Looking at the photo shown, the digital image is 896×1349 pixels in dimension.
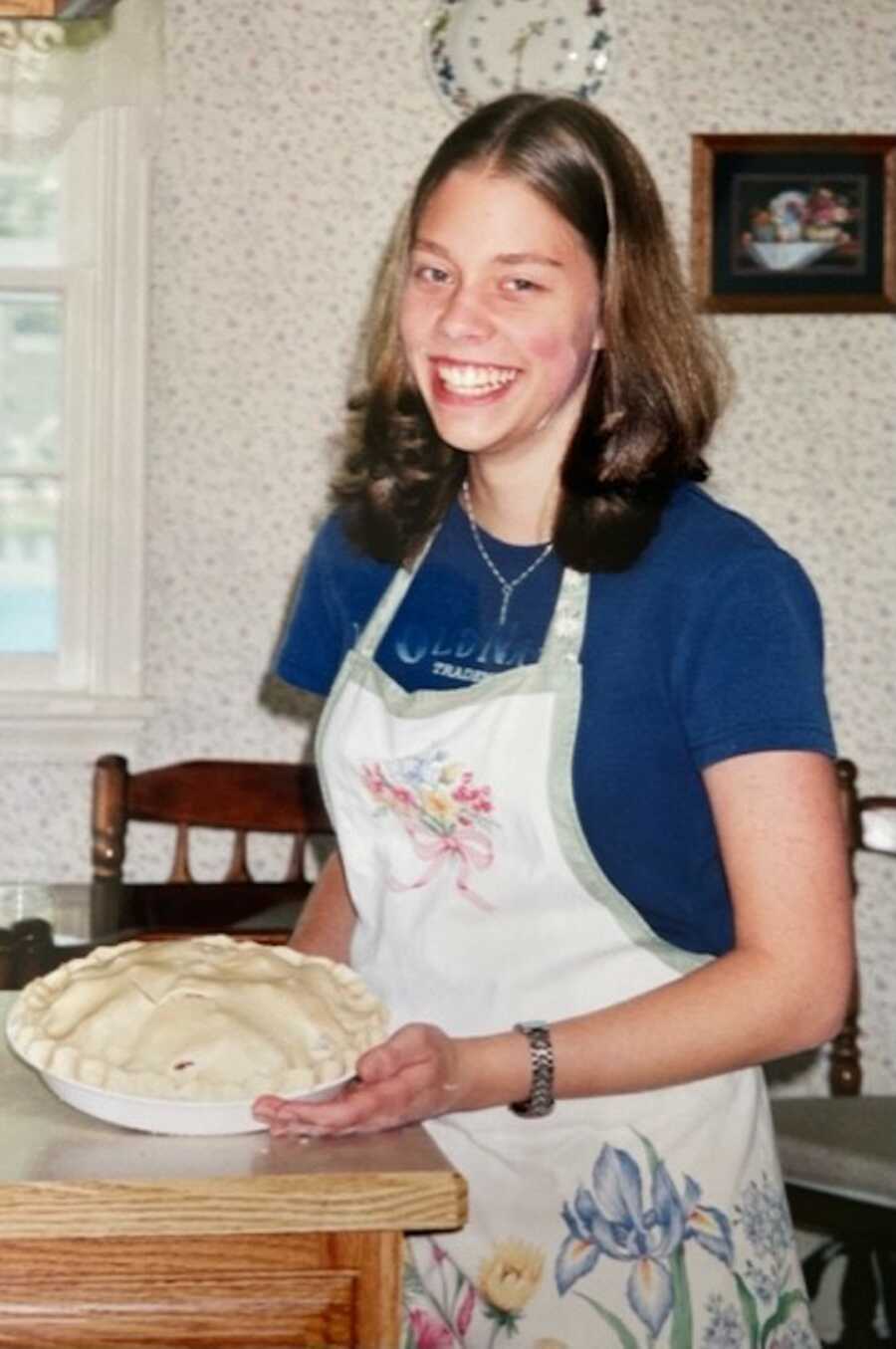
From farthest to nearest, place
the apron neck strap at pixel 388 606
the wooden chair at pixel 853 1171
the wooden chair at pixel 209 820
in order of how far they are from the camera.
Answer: the wooden chair at pixel 209 820
the wooden chair at pixel 853 1171
the apron neck strap at pixel 388 606

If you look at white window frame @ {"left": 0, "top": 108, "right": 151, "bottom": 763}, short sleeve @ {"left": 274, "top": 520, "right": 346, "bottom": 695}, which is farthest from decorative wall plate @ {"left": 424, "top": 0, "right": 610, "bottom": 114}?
short sleeve @ {"left": 274, "top": 520, "right": 346, "bottom": 695}

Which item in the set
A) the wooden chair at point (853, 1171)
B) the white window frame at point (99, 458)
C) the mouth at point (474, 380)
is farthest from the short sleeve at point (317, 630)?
the white window frame at point (99, 458)

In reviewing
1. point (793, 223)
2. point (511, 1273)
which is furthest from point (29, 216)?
point (511, 1273)

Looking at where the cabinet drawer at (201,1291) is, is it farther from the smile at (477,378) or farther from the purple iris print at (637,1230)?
the smile at (477,378)

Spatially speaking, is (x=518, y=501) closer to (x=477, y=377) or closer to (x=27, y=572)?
(x=477, y=377)

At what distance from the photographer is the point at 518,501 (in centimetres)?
168

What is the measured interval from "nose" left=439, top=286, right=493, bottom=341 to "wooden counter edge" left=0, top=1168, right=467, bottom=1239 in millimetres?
618

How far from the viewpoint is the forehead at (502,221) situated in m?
1.58

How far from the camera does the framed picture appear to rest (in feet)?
13.3

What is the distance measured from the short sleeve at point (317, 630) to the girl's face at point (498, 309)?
0.88ft

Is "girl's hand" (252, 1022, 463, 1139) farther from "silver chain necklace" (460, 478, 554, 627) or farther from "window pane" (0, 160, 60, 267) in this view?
"window pane" (0, 160, 60, 267)

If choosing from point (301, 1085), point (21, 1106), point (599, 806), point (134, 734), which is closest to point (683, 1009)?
point (599, 806)

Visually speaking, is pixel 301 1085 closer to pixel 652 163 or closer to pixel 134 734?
pixel 134 734

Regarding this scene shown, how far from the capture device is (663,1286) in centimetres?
156
